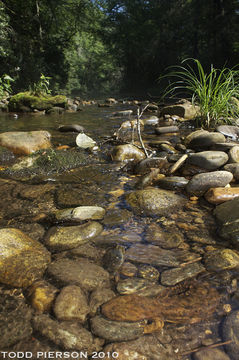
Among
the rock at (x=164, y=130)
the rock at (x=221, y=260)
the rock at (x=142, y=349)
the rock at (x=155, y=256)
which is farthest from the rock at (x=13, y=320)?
the rock at (x=164, y=130)

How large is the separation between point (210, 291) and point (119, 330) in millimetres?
596

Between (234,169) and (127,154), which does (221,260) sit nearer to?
(234,169)

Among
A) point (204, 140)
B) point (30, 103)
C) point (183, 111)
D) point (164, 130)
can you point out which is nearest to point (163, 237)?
point (204, 140)

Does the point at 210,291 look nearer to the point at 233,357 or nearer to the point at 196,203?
the point at 233,357

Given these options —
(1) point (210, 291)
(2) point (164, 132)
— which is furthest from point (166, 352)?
(2) point (164, 132)

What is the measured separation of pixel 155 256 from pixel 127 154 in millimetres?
2362

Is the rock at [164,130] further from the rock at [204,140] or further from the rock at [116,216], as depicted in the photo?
the rock at [116,216]

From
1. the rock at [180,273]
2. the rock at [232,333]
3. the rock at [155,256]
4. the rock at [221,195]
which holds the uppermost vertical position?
the rock at [221,195]

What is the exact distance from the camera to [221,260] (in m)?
1.64

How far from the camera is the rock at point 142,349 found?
1.11m

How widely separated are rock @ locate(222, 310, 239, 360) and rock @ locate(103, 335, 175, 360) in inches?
10.3

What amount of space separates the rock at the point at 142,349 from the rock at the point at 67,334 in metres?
0.08

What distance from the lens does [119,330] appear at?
47.8 inches

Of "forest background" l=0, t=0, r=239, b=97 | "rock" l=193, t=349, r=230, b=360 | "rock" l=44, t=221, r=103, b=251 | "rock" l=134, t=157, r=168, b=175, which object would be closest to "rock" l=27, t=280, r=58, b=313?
"rock" l=44, t=221, r=103, b=251
